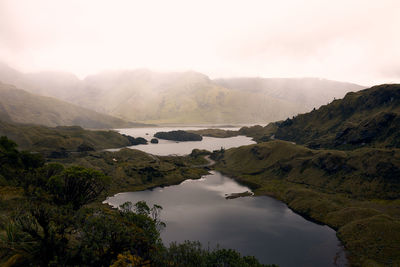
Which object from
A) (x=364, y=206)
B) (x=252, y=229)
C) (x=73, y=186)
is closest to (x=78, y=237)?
(x=73, y=186)

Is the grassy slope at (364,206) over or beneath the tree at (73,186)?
beneath

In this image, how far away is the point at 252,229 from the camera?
133 metres

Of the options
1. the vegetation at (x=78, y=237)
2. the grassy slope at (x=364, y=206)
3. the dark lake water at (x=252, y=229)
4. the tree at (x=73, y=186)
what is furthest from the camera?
the dark lake water at (x=252, y=229)

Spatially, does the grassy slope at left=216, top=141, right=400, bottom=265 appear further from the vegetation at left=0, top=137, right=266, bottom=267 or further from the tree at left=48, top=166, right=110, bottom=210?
the tree at left=48, top=166, right=110, bottom=210

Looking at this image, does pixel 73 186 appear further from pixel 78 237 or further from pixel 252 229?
pixel 252 229

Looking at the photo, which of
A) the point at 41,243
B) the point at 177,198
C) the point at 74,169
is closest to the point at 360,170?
the point at 177,198

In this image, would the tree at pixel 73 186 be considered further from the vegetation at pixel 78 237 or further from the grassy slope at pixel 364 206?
the grassy slope at pixel 364 206

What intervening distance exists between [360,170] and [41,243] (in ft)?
689

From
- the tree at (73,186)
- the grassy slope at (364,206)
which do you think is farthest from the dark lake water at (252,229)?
the tree at (73,186)

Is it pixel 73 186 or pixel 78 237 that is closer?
pixel 78 237

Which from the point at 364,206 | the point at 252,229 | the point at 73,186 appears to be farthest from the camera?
the point at 364,206

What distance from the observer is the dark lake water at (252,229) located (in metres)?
109

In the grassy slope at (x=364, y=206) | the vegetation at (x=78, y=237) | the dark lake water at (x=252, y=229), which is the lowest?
the dark lake water at (x=252, y=229)

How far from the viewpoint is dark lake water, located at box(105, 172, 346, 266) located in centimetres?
10895
